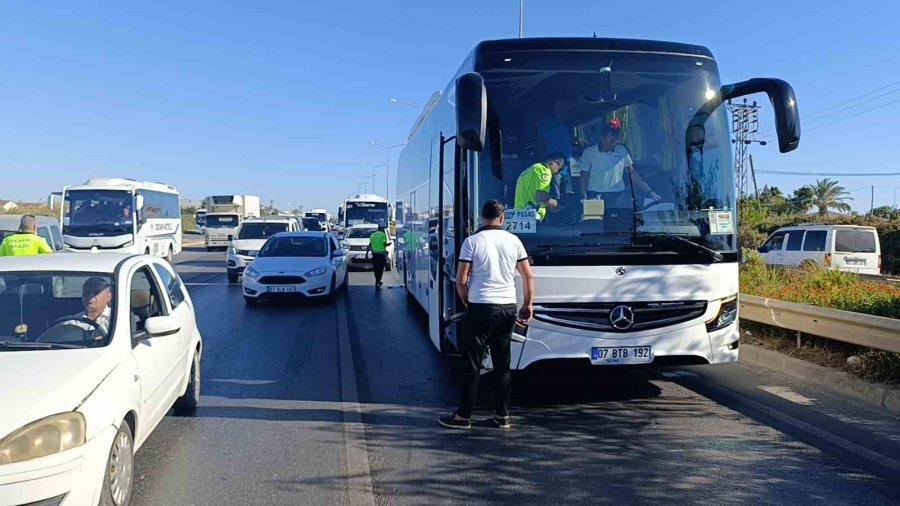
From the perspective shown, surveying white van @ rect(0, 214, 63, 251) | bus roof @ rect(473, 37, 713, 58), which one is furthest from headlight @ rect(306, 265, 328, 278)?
bus roof @ rect(473, 37, 713, 58)

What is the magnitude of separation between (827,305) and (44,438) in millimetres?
8427

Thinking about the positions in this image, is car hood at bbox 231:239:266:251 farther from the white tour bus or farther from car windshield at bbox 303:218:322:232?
car windshield at bbox 303:218:322:232

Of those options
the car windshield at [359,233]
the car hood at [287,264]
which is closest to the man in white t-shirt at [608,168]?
the car hood at [287,264]

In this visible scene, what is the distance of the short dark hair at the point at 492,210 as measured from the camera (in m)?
5.61

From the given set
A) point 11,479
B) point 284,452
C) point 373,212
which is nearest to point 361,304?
point 284,452

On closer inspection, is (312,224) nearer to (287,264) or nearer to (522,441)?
(287,264)

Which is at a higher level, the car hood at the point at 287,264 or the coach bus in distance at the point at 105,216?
the coach bus in distance at the point at 105,216

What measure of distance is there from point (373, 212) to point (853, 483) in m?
29.2

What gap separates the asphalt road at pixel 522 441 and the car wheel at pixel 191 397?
0.17 metres

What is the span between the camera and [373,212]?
32844 millimetres

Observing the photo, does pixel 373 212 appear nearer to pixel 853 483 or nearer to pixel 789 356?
pixel 789 356

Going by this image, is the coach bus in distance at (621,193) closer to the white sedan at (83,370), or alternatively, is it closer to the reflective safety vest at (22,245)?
the white sedan at (83,370)

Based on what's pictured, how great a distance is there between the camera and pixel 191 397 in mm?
6305

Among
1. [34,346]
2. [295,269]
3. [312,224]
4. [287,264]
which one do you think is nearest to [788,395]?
[34,346]
